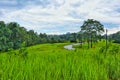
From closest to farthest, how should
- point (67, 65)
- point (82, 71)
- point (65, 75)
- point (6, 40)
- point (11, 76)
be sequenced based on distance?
1. point (11, 76)
2. point (65, 75)
3. point (82, 71)
4. point (67, 65)
5. point (6, 40)

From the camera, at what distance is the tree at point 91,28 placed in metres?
125

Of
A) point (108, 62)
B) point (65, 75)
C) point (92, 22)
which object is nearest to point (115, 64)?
point (108, 62)

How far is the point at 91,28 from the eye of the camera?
12688cm

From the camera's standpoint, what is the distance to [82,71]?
471 centimetres

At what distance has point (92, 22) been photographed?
128 metres

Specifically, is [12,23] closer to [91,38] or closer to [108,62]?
[91,38]

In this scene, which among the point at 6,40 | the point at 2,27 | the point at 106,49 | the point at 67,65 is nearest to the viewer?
the point at 67,65

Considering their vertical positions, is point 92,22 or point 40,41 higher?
point 92,22

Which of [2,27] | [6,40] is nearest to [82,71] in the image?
[6,40]

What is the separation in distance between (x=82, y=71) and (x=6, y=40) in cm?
10483

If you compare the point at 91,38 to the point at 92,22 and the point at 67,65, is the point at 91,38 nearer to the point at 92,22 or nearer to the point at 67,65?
the point at 92,22

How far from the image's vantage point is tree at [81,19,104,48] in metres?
125

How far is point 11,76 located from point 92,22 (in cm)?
12580

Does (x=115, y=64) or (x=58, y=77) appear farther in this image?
(x=115, y=64)
